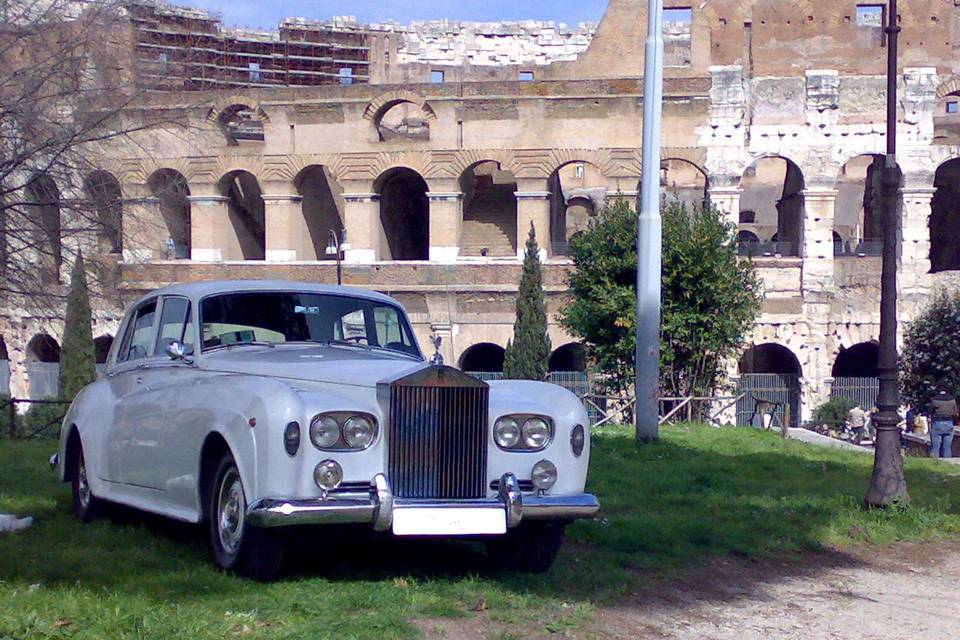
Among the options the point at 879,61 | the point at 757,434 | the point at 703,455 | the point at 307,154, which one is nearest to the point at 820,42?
the point at 879,61

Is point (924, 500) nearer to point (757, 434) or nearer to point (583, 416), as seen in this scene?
point (583, 416)

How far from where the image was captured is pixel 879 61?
48188 mm

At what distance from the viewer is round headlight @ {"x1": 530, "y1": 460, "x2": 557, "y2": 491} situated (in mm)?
6840

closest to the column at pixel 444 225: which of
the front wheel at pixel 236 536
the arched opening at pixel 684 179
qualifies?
the arched opening at pixel 684 179

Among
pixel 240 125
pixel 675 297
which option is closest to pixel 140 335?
pixel 675 297

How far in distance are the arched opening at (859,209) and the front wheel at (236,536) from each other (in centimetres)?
3122

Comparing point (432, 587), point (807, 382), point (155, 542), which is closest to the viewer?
point (432, 587)

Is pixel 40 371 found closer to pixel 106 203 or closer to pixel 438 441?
pixel 106 203

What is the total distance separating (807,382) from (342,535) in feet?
92.9

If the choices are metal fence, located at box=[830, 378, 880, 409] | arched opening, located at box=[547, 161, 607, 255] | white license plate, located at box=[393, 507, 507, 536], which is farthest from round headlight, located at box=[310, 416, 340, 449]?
arched opening, located at box=[547, 161, 607, 255]

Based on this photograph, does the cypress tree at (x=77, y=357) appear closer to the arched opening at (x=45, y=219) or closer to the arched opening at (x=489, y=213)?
the arched opening at (x=489, y=213)

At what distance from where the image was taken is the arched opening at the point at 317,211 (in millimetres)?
35781

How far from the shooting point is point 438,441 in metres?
6.55

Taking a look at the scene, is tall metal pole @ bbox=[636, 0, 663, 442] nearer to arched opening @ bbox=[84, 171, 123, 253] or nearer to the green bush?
arched opening @ bbox=[84, 171, 123, 253]
